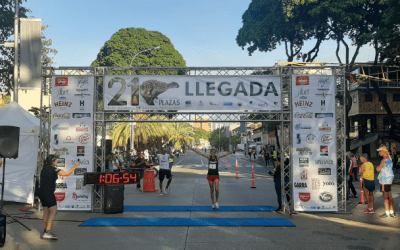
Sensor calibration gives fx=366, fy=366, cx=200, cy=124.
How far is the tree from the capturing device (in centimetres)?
2812

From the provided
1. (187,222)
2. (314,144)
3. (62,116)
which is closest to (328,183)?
(314,144)

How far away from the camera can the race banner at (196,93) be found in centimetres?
1161

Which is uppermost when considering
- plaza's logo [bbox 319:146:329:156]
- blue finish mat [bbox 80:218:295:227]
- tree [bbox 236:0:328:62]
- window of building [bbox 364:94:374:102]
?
tree [bbox 236:0:328:62]

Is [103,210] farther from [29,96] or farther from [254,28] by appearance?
[29,96]

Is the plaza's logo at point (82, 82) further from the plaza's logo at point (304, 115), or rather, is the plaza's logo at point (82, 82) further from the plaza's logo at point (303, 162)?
the plaza's logo at point (303, 162)

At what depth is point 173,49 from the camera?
5950 centimetres

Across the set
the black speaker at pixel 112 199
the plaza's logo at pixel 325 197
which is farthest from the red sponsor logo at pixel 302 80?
the black speaker at pixel 112 199

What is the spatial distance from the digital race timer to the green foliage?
138 ft

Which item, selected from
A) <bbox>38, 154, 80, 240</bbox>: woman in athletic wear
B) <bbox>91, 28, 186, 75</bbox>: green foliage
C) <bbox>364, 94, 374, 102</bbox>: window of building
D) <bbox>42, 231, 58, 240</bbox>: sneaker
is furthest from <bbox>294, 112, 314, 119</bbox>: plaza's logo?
<bbox>91, 28, 186, 75</bbox>: green foliage

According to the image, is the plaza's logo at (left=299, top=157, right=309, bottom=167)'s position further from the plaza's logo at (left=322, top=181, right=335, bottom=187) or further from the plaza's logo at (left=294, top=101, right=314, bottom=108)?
the plaza's logo at (left=294, top=101, right=314, bottom=108)

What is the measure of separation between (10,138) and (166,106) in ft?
15.3

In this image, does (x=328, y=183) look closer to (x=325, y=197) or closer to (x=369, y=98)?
(x=325, y=197)

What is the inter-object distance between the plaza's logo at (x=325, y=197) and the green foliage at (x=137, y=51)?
1719 inches

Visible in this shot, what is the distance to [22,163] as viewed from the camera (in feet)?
41.5
